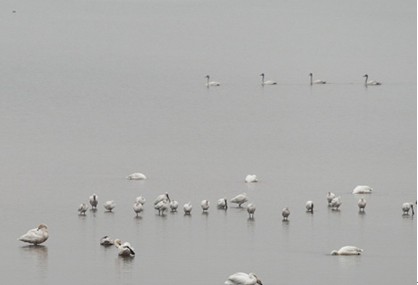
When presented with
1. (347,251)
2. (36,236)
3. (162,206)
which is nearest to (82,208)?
(162,206)

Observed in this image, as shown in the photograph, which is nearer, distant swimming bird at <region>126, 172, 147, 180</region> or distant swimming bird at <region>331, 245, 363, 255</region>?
distant swimming bird at <region>331, 245, 363, 255</region>

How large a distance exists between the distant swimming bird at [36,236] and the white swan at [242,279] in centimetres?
464

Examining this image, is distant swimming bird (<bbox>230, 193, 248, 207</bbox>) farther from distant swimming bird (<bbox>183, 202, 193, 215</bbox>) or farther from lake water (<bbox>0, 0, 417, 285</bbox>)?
distant swimming bird (<bbox>183, 202, 193, 215</bbox>)

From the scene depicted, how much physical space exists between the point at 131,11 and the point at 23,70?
37.5m

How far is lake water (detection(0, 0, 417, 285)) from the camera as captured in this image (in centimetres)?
2764

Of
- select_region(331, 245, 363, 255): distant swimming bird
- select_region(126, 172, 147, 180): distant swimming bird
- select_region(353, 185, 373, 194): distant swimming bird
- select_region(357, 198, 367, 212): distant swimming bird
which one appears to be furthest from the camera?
select_region(126, 172, 147, 180): distant swimming bird

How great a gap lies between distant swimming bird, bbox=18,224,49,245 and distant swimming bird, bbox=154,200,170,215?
4.13 m

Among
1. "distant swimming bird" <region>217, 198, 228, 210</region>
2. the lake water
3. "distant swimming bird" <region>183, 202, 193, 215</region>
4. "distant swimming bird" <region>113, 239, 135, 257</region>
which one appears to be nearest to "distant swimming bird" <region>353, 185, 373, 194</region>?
the lake water

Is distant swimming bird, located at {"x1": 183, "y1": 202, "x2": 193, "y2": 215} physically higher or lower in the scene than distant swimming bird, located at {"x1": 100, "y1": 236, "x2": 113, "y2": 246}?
higher

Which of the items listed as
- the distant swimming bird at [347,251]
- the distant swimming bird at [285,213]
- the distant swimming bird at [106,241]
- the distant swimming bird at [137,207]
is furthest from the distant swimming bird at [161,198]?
the distant swimming bird at [347,251]

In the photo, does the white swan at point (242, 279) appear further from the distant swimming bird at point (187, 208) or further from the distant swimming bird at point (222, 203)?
the distant swimming bird at point (222, 203)

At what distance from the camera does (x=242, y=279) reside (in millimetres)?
24688

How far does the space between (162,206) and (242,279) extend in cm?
742

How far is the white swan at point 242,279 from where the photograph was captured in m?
24.6
